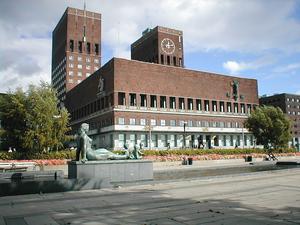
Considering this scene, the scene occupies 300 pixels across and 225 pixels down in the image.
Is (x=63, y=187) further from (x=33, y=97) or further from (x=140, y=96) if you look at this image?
(x=140, y=96)

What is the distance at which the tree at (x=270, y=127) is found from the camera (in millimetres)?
60622

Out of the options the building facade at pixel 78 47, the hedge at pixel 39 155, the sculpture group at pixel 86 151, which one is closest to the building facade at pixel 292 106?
the building facade at pixel 78 47

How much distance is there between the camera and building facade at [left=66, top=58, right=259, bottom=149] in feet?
250

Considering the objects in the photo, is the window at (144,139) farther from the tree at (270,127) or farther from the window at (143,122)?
the tree at (270,127)

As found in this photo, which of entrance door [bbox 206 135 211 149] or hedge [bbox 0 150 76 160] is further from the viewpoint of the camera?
entrance door [bbox 206 135 211 149]

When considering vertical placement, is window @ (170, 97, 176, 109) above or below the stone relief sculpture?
above

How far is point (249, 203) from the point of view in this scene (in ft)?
37.9

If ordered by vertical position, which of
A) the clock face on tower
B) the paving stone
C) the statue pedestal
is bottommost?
the paving stone

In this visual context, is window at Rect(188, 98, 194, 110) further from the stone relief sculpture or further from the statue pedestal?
the stone relief sculpture

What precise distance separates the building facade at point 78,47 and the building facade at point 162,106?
3618 cm

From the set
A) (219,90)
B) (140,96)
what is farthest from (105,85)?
(219,90)

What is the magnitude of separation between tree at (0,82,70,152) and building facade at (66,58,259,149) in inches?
1278

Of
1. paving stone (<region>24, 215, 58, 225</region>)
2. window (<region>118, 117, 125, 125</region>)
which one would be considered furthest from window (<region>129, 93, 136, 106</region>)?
paving stone (<region>24, 215, 58, 225</region>)

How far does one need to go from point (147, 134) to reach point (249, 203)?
66.9 m
